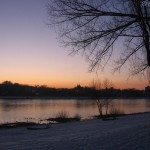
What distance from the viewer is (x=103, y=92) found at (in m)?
65.1

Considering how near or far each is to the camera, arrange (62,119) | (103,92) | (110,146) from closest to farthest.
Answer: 1. (110,146)
2. (62,119)
3. (103,92)

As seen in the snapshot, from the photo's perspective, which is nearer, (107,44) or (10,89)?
(107,44)

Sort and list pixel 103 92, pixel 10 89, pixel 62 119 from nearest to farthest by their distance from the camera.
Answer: pixel 62 119 → pixel 103 92 → pixel 10 89

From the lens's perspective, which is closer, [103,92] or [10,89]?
[103,92]

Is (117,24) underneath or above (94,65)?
above

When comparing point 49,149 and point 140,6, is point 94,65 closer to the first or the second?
point 140,6

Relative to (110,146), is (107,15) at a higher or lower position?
higher

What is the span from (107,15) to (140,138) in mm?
4808

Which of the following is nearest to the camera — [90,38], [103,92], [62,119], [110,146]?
[110,146]

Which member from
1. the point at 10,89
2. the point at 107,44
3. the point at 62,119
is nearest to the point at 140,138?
the point at 107,44

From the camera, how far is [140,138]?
12.5m

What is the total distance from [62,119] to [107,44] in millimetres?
33899

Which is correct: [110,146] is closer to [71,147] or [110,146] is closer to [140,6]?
[71,147]

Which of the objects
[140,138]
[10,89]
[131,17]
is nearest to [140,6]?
[131,17]
